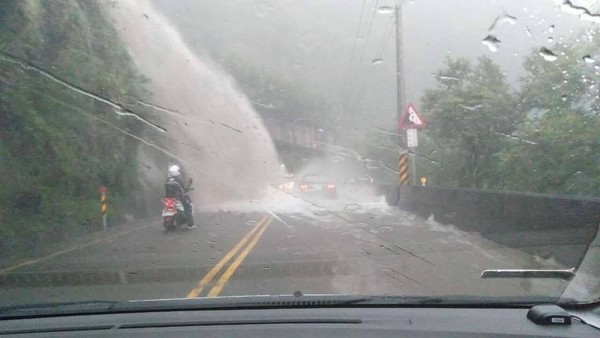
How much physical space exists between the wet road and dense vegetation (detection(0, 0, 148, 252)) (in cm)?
194

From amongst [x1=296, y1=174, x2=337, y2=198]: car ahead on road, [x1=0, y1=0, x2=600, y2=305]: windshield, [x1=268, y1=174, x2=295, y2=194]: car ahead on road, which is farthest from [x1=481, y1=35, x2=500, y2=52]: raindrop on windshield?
[x1=296, y1=174, x2=337, y2=198]: car ahead on road

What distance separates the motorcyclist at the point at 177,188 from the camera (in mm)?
14586

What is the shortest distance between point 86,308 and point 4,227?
10470 millimetres

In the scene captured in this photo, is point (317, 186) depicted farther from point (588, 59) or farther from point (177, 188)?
point (588, 59)

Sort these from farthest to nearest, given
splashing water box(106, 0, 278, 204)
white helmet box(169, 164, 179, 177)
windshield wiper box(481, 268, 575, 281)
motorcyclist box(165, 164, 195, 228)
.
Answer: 1. white helmet box(169, 164, 179, 177)
2. motorcyclist box(165, 164, 195, 228)
3. splashing water box(106, 0, 278, 204)
4. windshield wiper box(481, 268, 575, 281)

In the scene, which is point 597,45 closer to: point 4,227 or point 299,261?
point 299,261

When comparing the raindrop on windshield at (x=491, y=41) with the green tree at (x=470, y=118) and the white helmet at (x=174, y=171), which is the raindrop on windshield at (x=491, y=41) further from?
the white helmet at (x=174, y=171)

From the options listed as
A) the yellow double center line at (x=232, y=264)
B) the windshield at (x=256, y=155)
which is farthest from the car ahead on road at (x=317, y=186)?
the yellow double center line at (x=232, y=264)

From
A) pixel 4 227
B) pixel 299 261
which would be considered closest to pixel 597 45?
pixel 299 261

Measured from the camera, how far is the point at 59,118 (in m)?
15.2

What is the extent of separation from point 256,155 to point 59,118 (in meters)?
4.39

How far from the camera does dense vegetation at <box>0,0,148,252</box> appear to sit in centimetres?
1398

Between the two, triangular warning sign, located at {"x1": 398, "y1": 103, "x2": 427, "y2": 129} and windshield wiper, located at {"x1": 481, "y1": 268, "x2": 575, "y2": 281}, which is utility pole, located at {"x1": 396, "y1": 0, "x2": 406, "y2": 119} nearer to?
triangular warning sign, located at {"x1": 398, "y1": 103, "x2": 427, "y2": 129}

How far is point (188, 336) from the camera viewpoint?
457cm
